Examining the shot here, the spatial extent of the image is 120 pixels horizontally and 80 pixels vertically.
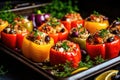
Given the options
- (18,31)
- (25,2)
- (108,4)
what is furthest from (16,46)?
(108,4)

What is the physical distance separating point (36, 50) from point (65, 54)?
0.28m

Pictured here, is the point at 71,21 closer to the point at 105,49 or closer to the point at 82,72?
the point at 105,49

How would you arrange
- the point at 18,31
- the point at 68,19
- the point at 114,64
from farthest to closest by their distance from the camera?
the point at 68,19
the point at 18,31
the point at 114,64

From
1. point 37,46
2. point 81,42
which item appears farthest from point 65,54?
point 81,42

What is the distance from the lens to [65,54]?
268 cm

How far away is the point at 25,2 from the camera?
14.9ft

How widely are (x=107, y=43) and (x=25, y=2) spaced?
196 centimetres

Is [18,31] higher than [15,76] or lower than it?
higher

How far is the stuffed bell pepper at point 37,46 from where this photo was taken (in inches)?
112

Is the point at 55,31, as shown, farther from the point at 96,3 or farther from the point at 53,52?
the point at 96,3

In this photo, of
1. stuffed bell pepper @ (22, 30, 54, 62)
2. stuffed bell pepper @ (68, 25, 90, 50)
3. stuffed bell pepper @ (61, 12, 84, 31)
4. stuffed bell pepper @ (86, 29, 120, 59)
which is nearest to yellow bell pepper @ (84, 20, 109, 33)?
stuffed bell pepper @ (61, 12, 84, 31)

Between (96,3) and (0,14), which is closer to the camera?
(0,14)

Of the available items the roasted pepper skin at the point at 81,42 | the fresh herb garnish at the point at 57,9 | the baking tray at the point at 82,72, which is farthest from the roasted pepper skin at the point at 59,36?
the fresh herb garnish at the point at 57,9

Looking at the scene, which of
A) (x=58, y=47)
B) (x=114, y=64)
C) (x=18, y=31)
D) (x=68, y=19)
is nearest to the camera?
(x=114, y=64)
